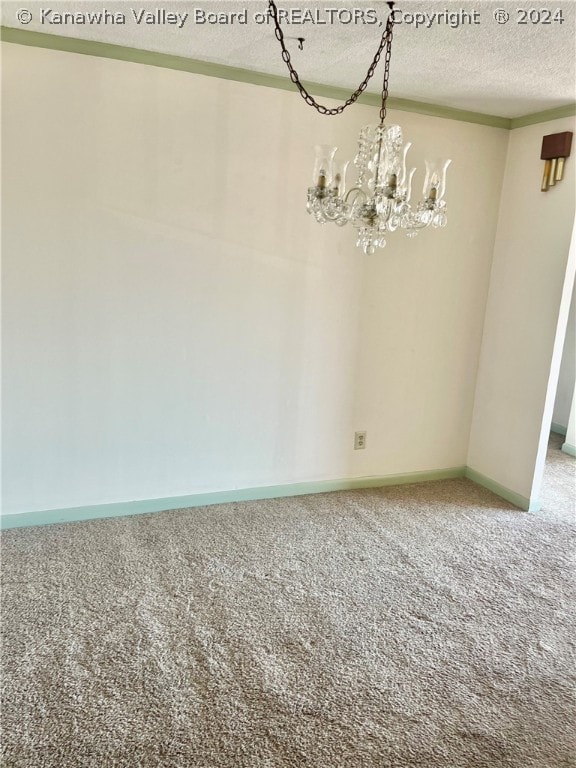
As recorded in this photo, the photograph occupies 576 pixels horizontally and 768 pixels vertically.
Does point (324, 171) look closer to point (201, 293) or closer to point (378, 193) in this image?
point (378, 193)

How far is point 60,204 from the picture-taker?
2832 mm

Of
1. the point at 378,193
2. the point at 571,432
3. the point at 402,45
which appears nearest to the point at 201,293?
the point at 378,193

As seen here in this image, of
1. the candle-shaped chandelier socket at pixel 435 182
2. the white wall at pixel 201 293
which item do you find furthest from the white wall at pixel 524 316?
the candle-shaped chandelier socket at pixel 435 182

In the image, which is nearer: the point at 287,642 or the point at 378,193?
the point at 378,193

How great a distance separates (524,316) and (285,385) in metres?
1.52

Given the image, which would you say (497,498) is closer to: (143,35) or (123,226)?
(123,226)

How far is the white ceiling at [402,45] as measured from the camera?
7.10 feet

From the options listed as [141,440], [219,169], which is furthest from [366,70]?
[141,440]

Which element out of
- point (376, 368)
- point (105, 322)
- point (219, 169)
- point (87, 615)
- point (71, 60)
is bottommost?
point (87, 615)

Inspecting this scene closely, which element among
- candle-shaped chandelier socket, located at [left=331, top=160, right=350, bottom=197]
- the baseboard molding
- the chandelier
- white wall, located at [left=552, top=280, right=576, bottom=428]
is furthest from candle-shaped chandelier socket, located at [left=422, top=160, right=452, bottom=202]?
the baseboard molding

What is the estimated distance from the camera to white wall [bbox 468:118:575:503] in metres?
3.37

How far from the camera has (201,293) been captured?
125 inches

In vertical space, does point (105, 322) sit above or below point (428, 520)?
above

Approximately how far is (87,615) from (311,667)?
920 millimetres
